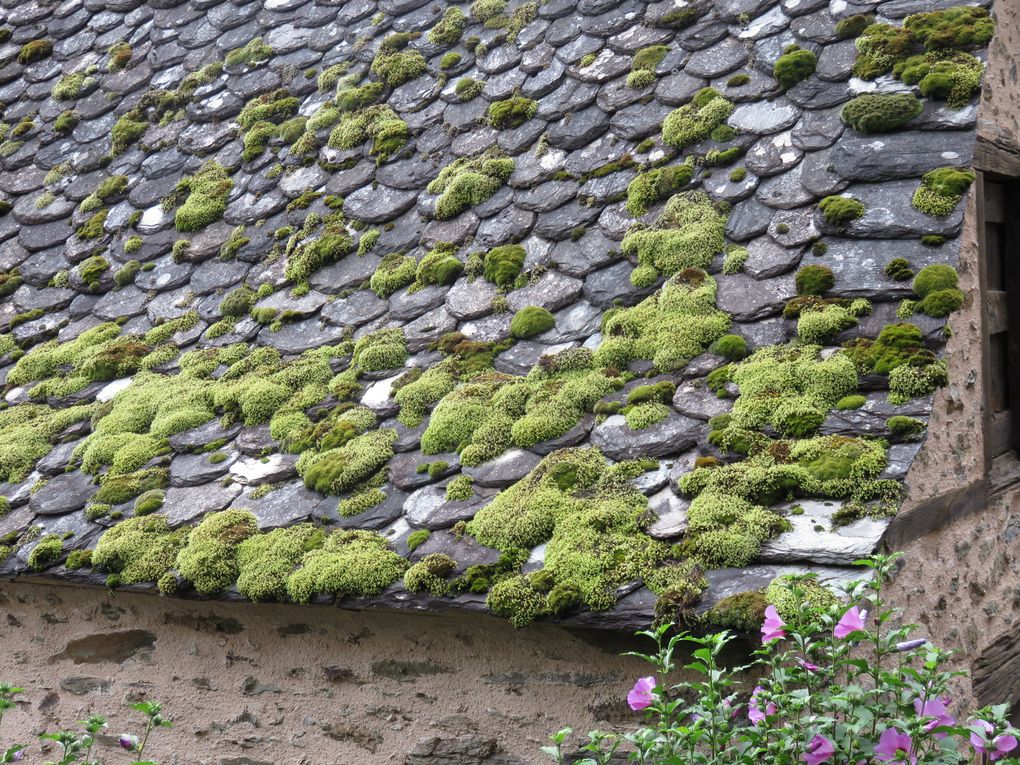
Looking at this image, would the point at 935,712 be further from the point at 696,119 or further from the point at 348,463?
the point at 696,119

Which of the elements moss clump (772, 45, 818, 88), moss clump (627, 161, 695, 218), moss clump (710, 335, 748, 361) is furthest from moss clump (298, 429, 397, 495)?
moss clump (772, 45, 818, 88)

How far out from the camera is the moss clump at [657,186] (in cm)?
397

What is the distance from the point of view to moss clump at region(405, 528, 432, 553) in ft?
10.5

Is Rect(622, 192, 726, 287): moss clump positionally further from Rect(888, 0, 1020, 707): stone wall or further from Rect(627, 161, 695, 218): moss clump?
Rect(888, 0, 1020, 707): stone wall

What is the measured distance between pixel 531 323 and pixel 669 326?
0.58 meters

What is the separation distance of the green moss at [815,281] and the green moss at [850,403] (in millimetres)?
503

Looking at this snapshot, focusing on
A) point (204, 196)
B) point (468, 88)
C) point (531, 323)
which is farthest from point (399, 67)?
point (531, 323)

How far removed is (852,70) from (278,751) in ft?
11.2

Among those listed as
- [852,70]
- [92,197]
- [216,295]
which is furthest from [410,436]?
[92,197]

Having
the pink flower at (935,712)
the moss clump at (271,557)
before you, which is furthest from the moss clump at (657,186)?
the pink flower at (935,712)

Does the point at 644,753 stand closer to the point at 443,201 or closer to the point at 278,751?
the point at 278,751

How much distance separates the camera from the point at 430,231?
14.8 ft

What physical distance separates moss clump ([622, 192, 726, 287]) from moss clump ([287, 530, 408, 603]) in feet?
4.57

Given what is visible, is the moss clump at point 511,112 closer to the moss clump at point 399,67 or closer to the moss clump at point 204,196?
the moss clump at point 399,67
